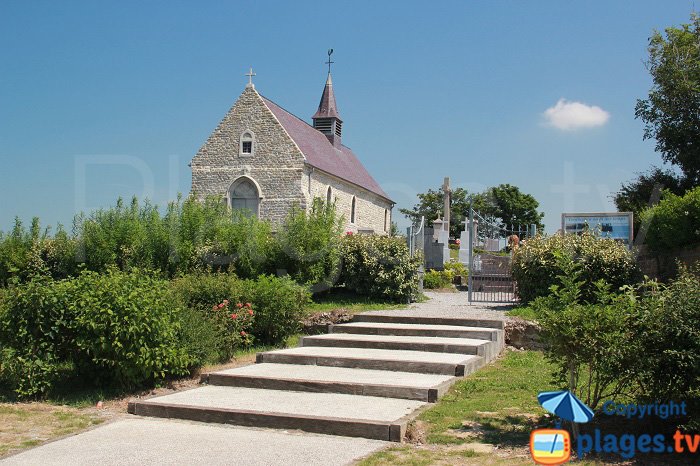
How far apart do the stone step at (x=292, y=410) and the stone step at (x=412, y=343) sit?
2.60 m

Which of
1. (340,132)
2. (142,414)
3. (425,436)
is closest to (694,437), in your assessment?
(425,436)

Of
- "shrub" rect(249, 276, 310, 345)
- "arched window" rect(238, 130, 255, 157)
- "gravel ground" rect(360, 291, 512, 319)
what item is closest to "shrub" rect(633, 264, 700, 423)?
"gravel ground" rect(360, 291, 512, 319)

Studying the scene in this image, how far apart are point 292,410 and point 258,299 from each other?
4.97 meters

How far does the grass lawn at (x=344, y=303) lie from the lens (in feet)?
45.3

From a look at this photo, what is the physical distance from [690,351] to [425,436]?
8.16ft

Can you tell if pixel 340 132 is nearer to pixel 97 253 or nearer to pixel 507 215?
pixel 97 253

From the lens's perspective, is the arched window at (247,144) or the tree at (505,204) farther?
the tree at (505,204)

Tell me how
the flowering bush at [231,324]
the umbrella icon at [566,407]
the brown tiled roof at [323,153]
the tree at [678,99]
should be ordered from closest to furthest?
the umbrella icon at [566,407]
the flowering bush at [231,324]
the tree at [678,99]
the brown tiled roof at [323,153]

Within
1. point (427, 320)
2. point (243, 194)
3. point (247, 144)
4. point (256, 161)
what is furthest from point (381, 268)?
point (247, 144)

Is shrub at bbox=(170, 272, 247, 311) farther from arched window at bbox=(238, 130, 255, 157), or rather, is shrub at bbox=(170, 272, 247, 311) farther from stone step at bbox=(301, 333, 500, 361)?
arched window at bbox=(238, 130, 255, 157)

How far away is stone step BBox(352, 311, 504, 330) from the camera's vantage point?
37.1ft

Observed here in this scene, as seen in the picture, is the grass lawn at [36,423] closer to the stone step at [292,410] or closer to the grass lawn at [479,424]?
the stone step at [292,410]

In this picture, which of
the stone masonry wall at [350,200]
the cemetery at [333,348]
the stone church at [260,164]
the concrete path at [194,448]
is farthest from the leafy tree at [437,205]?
the concrete path at [194,448]

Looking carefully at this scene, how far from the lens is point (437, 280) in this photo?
22672 millimetres
